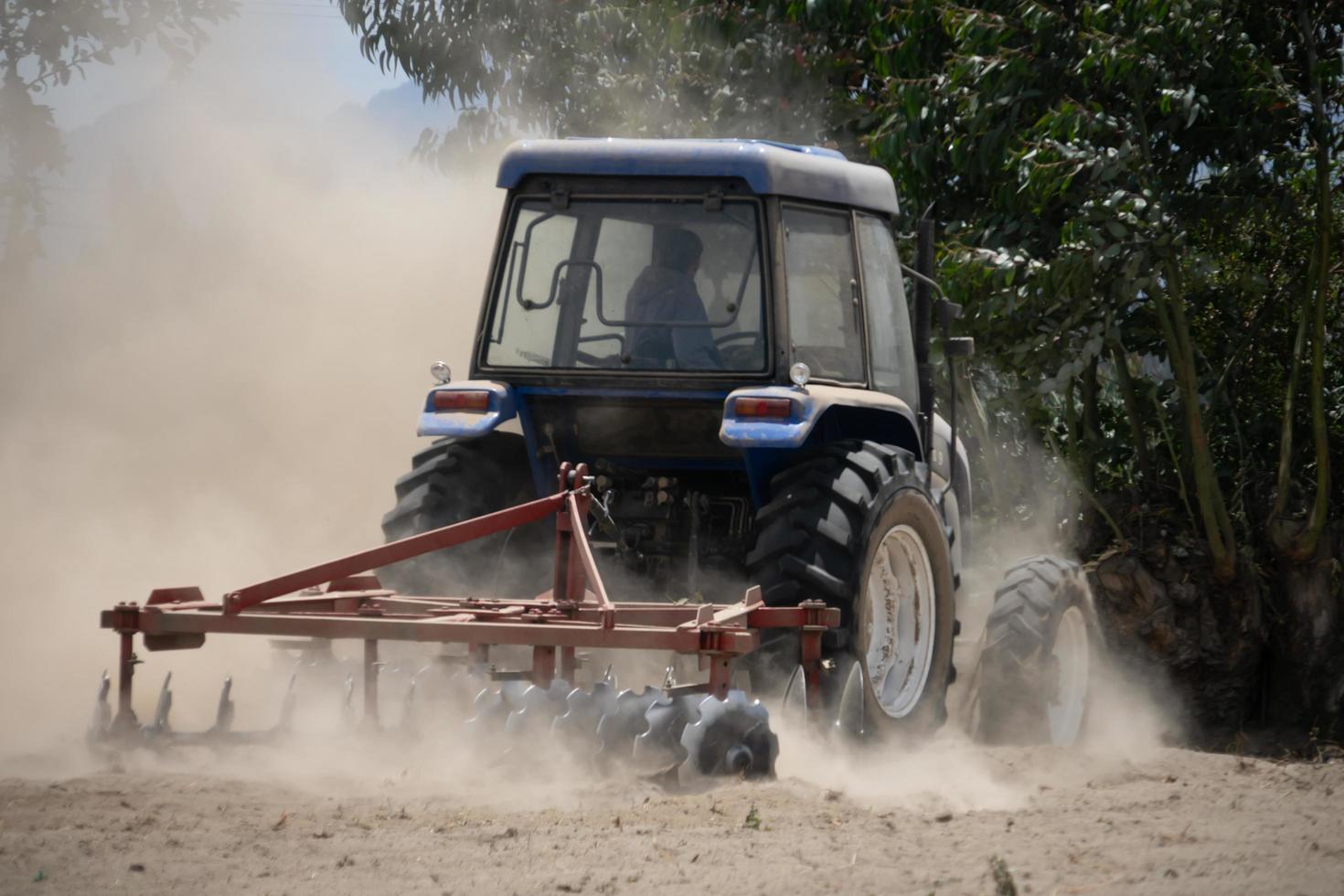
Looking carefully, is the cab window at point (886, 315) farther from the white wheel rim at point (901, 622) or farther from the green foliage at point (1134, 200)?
the green foliage at point (1134, 200)

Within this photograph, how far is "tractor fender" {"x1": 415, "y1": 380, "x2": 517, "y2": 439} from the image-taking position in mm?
6262

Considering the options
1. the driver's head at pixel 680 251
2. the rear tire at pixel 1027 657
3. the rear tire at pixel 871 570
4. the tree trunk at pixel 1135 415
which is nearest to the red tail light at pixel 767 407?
the rear tire at pixel 871 570

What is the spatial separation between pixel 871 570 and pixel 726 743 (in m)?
1.42

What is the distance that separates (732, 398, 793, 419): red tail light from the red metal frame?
0.62 m

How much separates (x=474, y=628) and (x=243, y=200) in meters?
12.6

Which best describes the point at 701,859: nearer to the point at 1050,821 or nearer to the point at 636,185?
the point at 1050,821

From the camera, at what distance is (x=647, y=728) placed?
204 inches

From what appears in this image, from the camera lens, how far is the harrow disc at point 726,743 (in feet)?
16.7

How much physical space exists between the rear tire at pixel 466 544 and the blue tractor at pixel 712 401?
1 cm

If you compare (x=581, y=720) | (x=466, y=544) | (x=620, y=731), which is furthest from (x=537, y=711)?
(x=466, y=544)

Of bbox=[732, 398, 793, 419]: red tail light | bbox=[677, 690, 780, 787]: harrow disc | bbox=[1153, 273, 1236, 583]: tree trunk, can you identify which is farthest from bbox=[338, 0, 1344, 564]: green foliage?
bbox=[677, 690, 780, 787]: harrow disc

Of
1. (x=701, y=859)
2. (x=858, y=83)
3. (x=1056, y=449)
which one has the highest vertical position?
(x=858, y=83)

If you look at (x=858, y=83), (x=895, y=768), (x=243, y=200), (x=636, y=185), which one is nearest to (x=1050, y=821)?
(x=895, y=768)

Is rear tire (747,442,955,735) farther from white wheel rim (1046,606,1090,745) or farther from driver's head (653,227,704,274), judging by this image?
white wheel rim (1046,606,1090,745)
